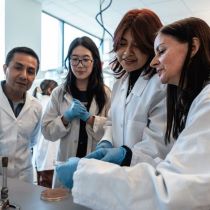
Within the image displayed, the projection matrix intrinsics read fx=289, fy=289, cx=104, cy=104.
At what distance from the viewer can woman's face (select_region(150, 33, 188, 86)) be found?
775 millimetres

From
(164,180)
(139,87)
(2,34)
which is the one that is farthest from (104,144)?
(2,34)

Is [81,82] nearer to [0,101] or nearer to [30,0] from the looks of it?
[0,101]

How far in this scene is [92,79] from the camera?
1623mm

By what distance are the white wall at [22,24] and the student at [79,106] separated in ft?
6.25

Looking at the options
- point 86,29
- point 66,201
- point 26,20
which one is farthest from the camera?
point 86,29

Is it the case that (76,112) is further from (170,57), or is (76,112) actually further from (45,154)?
(45,154)

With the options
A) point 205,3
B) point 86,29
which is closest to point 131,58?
point 205,3

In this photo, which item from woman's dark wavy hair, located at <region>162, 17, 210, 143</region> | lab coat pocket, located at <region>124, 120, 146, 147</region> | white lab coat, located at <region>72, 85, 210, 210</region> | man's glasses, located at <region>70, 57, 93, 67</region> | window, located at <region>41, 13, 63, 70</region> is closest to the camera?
white lab coat, located at <region>72, 85, 210, 210</region>

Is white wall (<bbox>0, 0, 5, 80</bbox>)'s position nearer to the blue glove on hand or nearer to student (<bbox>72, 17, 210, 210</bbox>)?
the blue glove on hand

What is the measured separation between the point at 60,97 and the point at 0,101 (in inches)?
13.0

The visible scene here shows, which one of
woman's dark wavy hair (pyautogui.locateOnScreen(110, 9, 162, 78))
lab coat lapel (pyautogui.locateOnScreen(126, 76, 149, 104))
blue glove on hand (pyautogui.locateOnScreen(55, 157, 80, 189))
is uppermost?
woman's dark wavy hair (pyautogui.locateOnScreen(110, 9, 162, 78))

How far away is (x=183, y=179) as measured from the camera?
1.93 feet

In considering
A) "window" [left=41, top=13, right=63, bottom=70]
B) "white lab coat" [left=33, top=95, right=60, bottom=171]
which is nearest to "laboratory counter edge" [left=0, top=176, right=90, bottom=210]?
"white lab coat" [left=33, top=95, right=60, bottom=171]

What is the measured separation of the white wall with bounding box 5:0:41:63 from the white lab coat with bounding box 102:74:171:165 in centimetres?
241
